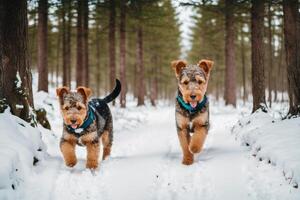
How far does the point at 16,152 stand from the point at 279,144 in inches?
150

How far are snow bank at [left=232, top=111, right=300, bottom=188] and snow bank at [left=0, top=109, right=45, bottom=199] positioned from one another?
3329 millimetres

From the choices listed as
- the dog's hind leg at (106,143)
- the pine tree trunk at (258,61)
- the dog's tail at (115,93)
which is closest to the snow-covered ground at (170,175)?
the dog's hind leg at (106,143)

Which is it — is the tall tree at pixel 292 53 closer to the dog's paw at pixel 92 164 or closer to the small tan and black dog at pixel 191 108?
the small tan and black dog at pixel 191 108

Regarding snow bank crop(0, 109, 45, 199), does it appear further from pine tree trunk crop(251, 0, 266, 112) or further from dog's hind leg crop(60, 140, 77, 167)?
pine tree trunk crop(251, 0, 266, 112)

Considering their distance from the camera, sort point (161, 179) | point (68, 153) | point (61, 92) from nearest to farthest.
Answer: point (161, 179) < point (61, 92) < point (68, 153)

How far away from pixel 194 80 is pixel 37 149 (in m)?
2.82

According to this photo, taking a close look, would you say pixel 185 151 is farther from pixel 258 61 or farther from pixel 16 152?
pixel 258 61

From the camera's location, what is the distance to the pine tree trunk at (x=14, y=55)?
5910 mm

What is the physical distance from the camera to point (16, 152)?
455cm

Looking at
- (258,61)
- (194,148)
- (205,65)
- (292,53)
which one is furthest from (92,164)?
(258,61)

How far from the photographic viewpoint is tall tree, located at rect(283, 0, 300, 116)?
7059 millimetres

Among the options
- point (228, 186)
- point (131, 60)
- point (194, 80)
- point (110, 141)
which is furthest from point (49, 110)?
point (131, 60)

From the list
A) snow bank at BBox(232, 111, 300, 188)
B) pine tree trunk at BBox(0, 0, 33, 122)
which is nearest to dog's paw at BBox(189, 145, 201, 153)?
snow bank at BBox(232, 111, 300, 188)

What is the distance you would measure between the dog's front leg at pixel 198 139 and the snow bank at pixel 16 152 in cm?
252
